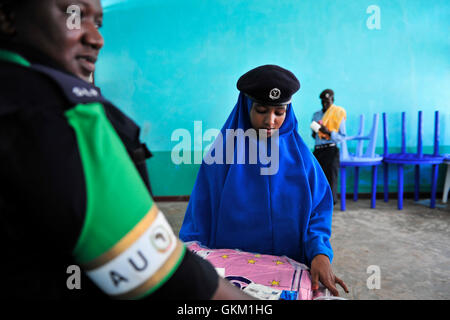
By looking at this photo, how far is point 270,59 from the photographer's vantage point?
4.77 metres

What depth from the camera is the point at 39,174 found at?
11.6 inches

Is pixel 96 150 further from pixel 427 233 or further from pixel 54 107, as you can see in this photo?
pixel 427 233

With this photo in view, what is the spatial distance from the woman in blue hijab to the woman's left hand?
4.0 inches

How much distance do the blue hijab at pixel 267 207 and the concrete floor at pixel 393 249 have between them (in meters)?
1.21

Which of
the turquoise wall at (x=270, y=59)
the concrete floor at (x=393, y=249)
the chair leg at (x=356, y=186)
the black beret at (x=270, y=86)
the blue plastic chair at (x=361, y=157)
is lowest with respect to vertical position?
the concrete floor at (x=393, y=249)

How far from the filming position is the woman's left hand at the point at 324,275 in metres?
0.97

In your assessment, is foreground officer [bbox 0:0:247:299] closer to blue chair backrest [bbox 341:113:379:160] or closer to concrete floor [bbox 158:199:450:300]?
concrete floor [bbox 158:199:450:300]

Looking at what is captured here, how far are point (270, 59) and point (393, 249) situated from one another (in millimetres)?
3109

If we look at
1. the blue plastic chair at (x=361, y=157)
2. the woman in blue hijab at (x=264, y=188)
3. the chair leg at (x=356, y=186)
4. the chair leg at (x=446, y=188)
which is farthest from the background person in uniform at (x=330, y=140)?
the woman in blue hijab at (x=264, y=188)

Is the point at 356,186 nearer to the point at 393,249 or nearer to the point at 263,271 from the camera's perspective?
the point at 393,249

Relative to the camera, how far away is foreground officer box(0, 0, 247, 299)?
30 cm

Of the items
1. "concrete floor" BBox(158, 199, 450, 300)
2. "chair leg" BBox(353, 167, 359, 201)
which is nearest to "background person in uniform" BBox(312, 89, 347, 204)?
"concrete floor" BBox(158, 199, 450, 300)

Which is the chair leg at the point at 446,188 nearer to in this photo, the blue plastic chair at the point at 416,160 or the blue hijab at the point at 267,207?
the blue plastic chair at the point at 416,160

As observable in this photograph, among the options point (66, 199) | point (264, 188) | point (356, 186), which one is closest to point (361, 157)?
point (356, 186)
